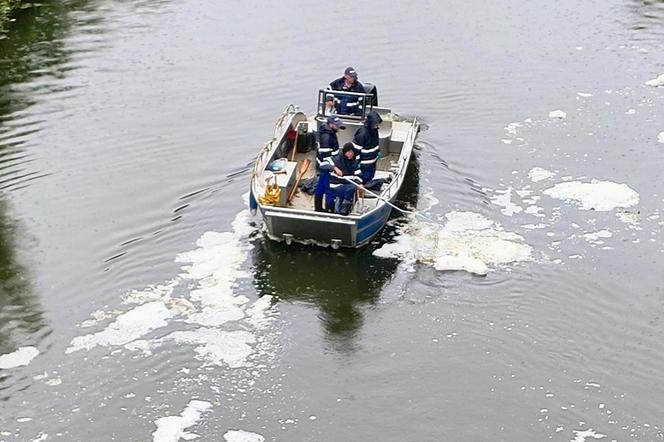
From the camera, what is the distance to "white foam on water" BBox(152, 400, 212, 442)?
11.0 meters

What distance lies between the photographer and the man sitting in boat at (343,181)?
1473 centimetres

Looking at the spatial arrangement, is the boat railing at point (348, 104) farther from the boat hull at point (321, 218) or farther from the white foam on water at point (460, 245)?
the white foam on water at point (460, 245)

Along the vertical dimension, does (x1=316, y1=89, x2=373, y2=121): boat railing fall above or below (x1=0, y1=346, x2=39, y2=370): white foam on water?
above

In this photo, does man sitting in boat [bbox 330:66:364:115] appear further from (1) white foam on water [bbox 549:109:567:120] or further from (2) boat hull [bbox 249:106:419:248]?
(1) white foam on water [bbox 549:109:567:120]

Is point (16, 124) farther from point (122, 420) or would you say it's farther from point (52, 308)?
point (122, 420)

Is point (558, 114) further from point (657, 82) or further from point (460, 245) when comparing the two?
point (460, 245)

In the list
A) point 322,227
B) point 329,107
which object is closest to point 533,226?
point 322,227

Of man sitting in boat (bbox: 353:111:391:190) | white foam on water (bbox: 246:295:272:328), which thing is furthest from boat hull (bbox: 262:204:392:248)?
white foam on water (bbox: 246:295:272:328)

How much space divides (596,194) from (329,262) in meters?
5.84

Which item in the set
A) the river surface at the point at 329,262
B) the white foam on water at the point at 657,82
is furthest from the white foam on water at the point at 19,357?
the white foam on water at the point at 657,82

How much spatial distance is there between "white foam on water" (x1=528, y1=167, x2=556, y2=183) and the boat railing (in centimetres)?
364

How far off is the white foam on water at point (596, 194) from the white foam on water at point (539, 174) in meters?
0.42

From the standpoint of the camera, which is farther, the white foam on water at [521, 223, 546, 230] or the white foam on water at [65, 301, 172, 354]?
the white foam on water at [521, 223, 546, 230]

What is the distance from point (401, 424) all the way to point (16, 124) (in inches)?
546
